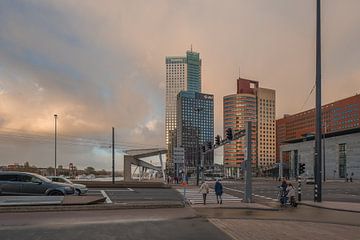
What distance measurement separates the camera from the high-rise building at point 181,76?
482 feet

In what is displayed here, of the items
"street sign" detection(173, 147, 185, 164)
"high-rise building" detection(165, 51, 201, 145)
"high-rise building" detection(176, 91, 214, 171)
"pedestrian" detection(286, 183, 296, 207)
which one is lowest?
"pedestrian" detection(286, 183, 296, 207)

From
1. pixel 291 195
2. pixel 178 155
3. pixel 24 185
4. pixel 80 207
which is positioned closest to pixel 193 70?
pixel 178 155

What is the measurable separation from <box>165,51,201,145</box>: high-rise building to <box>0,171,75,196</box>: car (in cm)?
11941

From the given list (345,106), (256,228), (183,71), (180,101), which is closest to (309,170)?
(345,106)

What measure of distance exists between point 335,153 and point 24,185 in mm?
96141

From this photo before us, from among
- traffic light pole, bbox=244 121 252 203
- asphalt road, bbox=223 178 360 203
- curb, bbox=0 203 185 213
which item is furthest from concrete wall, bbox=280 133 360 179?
curb, bbox=0 203 185 213

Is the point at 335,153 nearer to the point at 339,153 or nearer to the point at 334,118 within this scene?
the point at 339,153

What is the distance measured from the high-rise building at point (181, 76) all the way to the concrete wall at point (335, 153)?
4470 centimetres

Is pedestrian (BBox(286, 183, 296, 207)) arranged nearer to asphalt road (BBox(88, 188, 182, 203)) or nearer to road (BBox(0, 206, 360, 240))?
road (BBox(0, 206, 360, 240))

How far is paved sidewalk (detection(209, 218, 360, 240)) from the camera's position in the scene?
36.6 ft

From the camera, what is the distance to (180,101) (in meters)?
95.0

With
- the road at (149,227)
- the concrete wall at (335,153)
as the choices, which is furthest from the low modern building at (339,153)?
the road at (149,227)

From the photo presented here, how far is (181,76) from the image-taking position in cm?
15688

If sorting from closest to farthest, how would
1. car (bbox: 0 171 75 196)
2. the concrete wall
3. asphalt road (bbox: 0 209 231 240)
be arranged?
asphalt road (bbox: 0 209 231 240) < car (bbox: 0 171 75 196) < the concrete wall
